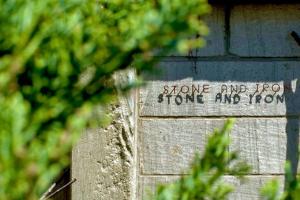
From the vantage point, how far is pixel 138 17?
1600mm

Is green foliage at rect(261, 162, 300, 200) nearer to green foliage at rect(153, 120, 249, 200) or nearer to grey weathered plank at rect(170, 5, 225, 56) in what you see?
green foliage at rect(153, 120, 249, 200)

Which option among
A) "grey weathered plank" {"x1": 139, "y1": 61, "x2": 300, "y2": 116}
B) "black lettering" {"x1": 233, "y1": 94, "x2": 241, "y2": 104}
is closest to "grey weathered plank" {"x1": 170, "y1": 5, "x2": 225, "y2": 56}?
"grey weathered plank" {"x1": 139, "y1": 61, "x2": 300, "y2": 116}

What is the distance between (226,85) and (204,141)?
265 mm

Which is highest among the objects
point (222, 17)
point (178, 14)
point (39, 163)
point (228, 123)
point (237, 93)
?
point (222, 17)

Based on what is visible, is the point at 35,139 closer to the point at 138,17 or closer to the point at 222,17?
the point at 138,17

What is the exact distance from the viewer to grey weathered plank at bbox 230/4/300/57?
433 centimetres

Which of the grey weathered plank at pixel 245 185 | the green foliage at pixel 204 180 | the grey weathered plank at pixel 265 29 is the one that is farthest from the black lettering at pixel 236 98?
the green foliage at pixel 204 180

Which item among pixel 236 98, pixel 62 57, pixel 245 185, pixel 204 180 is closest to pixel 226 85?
pixel 236 98

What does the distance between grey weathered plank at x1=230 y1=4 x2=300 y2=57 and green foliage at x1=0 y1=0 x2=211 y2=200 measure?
271cm

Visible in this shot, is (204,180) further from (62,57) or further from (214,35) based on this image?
(214,35)

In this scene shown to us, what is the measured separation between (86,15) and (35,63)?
0.22 metres

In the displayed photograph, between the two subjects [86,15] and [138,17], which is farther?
[86,15]

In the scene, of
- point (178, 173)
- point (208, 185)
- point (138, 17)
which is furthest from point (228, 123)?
point (178, 173)

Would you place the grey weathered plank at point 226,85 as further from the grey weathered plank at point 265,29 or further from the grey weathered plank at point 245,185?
the grey weathered plank at point 245,185
